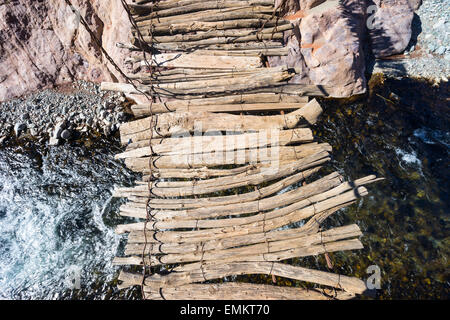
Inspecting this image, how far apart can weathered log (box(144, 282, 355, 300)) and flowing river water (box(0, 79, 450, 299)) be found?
85 centimetres

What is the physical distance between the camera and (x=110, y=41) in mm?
7934

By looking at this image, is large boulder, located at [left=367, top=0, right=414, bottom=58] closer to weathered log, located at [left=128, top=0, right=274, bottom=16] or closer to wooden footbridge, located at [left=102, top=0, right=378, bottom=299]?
wooden footbridge, located at [left=102, top=0, right=378, bottom=299]

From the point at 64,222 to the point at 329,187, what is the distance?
6.03 meters

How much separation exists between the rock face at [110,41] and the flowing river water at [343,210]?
4.24 ft

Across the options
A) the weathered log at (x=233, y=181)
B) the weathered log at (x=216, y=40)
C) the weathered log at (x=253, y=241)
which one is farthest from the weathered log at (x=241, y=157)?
the weathered log at (x=216, y=40)

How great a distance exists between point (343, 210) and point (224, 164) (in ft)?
9.68

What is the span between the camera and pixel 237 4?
6602 millimetres

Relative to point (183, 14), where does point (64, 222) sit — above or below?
below

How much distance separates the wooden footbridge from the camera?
435 cm

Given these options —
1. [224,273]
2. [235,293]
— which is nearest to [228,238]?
[224,273]

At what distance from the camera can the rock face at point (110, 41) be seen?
7.84 m

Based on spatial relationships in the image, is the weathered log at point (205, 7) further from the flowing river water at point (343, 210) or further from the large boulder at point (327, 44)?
the flowing river water at point (343, 210)

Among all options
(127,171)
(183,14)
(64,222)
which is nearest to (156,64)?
(183,14)

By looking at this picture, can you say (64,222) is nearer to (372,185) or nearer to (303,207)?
(303,207)
